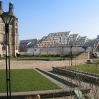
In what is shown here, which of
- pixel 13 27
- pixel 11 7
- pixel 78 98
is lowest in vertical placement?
pixel 78 98

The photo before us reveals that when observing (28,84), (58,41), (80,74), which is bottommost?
(28,84)

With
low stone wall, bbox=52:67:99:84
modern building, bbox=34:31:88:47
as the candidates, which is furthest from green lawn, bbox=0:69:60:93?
modern building, bbox=34:31:88:47

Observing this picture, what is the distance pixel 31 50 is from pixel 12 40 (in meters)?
6.58

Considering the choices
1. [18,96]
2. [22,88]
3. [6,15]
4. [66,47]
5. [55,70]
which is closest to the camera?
[6,15]

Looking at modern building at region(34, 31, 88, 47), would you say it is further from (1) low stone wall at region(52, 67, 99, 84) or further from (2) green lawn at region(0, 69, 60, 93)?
(2) green lawn at region(0, 69, 60, 93)

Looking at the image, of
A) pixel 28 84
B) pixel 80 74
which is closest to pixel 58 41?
pixel 80 74

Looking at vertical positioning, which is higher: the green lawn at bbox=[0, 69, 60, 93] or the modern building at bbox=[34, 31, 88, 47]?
the modern building at bbox=[34, 31, 88, 47]

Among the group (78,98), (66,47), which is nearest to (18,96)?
(78,98)

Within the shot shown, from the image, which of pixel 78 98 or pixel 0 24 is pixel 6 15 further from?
pixel 0 24

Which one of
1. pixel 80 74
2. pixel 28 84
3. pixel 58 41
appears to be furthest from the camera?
pixel 58 41

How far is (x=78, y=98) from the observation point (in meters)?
5.48

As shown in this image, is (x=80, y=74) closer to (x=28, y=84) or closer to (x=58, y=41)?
(x=28, y=84)

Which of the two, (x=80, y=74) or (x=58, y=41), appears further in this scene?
(x=58, y=41)

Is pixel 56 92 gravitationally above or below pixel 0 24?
below
